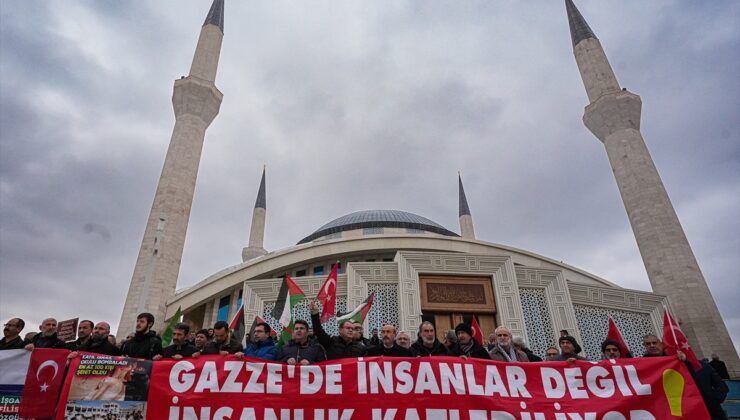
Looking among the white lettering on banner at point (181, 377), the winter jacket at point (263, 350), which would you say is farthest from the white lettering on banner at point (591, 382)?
the white lettering on banner at point (181, 377)

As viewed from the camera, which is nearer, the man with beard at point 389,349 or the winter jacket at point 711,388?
the winter jacket at point 711,388

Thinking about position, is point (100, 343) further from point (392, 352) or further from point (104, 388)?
point (392, 352)

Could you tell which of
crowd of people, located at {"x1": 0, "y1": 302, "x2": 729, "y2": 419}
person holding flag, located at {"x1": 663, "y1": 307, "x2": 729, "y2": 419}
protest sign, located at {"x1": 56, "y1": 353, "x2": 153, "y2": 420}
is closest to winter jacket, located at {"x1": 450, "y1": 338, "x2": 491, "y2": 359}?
crowd of people, located at {"x1": 0, "y1": 302, "x2": 729, "y2": 419}

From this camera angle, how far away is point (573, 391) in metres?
3.99

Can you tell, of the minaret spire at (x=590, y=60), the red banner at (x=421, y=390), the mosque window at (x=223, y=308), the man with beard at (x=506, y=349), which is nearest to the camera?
the red banner at (x=421, y=390)

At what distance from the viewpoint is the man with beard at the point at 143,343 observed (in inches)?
165

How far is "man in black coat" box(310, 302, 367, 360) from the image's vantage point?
14.1 ft

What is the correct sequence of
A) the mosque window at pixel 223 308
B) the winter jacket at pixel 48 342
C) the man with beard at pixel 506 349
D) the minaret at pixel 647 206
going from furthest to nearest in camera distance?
the mosque window at pixel 223 308, the minaret at pixel 647 206, the man with beard at pixel 506 349, the winter jacket at pixel 48 342

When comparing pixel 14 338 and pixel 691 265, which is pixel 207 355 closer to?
pixel 14 338

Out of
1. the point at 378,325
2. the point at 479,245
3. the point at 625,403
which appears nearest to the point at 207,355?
the point at 625,403

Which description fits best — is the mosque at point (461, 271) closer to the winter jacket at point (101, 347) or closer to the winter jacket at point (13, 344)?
the winter jacket at point (101, 347)

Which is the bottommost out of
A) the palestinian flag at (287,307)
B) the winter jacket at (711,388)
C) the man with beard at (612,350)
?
the winter jacket at (711,388)

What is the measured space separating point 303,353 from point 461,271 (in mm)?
8345

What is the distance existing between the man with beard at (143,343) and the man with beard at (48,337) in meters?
0.66
